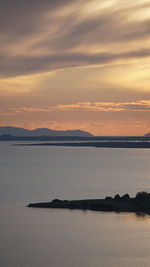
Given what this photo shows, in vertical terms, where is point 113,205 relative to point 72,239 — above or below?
above

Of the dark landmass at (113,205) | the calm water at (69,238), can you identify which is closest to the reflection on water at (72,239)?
the calm water at (69,238)

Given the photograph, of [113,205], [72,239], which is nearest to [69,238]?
[72,239]

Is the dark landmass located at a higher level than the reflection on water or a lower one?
higher

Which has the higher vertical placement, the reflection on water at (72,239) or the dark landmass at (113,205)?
the dark landmass at (113,205)

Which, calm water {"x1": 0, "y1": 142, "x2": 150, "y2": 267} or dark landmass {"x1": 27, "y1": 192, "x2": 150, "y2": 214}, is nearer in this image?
calm water {"x1": 0, "y1": 142, "x2": 150, "y2": 267}

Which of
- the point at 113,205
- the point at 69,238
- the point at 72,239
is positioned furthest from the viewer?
Answer: the point at 113,205

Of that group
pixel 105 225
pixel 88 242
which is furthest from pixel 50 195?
pixel 88 242

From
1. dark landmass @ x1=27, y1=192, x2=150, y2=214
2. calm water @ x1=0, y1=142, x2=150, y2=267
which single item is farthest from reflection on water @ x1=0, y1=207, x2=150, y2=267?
dark landmass @ x1=27, y1=192, x2=150, y2=214

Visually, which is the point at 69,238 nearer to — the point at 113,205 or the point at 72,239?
the point at 72,239

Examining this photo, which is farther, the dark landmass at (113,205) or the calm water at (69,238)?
the dark landmass at (113,205)

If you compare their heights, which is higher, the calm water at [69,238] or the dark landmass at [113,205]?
the dark landmass at [113,205]

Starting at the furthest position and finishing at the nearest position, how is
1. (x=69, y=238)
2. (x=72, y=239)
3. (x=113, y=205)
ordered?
(x=113, y=205)
(x=69, y=238)
(x=72, y=239)

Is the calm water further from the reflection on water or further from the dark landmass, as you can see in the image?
the dark landmass

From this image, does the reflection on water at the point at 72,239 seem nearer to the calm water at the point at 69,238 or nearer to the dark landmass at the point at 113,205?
the calm water at the point at 69,238
